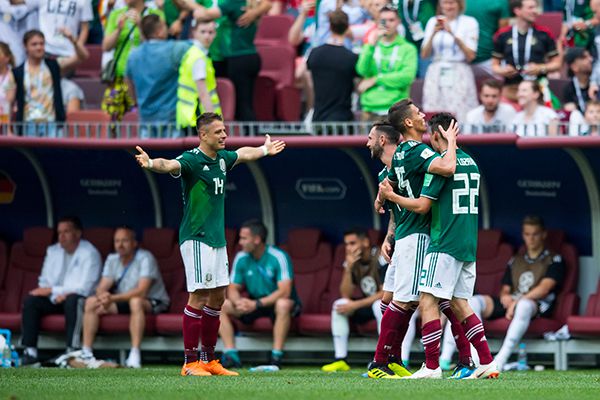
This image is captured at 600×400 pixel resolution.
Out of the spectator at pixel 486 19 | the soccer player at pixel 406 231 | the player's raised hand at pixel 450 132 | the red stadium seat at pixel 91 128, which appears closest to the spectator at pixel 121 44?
the red stadium seat at pixel 91 128

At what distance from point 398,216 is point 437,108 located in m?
4.08

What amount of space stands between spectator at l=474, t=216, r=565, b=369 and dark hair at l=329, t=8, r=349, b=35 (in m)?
2.58

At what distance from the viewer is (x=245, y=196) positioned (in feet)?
52.7

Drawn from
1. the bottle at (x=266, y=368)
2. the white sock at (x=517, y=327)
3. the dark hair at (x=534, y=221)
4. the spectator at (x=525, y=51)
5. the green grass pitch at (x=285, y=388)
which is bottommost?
the bottle at (x=266, y=368)

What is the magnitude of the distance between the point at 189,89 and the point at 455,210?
4873 millimetres

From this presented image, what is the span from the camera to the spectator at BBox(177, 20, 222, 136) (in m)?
14.2

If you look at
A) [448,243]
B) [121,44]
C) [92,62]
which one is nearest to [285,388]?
[448,243]

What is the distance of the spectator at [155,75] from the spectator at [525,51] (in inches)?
130

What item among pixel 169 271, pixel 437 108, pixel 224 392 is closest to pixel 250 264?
pixel 169 271

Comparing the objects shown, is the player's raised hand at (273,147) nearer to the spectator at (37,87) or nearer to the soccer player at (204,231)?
the soccer player at (204,231)

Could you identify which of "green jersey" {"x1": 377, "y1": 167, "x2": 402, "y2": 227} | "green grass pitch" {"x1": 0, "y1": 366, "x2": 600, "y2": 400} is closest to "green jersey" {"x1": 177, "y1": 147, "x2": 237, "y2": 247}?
"green grass pitch" {"x1": 0, "y1": 366, "x2": 600, "y2": 400}

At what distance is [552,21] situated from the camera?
16.6 meters

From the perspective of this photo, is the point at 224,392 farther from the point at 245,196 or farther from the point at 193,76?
the point at 245,196

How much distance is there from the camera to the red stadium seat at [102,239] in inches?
633
